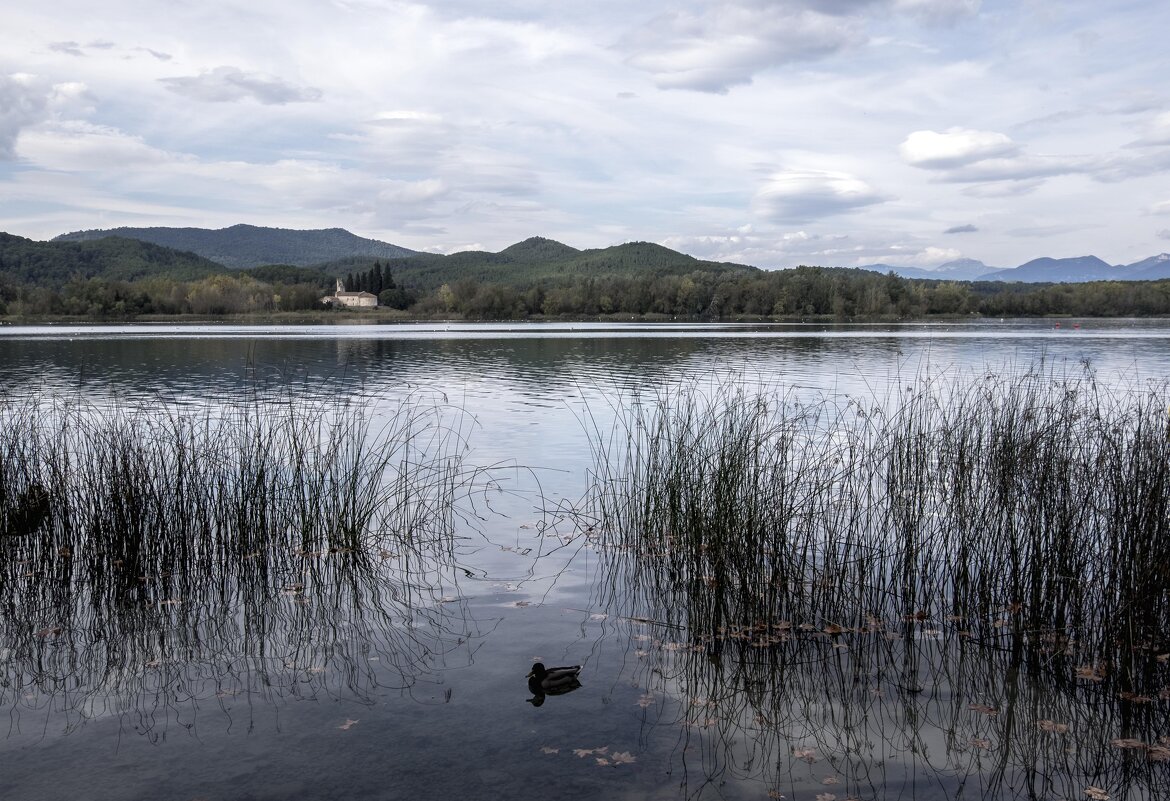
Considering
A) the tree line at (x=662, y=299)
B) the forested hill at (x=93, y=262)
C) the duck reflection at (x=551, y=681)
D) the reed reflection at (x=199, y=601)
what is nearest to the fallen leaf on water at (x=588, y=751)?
the duck reflection at (x=551, y=681)

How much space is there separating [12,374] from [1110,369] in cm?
3377

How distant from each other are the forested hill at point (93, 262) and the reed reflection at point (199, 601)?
418ft

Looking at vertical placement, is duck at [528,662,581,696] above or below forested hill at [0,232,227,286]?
below

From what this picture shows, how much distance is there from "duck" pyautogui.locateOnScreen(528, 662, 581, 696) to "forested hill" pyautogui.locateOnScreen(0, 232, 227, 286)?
13136 cm

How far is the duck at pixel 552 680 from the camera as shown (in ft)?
16.7

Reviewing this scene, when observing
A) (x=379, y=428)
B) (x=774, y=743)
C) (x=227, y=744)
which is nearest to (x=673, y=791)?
(x=774, y=743)

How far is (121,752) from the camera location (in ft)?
14.3

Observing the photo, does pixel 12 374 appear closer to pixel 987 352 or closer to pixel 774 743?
pixel 774 743

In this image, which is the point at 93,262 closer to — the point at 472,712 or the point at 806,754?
the point at 472,712

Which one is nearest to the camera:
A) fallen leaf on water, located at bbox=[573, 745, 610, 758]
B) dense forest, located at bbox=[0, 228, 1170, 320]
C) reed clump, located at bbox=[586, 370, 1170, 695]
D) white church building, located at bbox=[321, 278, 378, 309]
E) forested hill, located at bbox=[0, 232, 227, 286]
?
fallen leaf on water, located at bbox=[573, 745, 610, 758]

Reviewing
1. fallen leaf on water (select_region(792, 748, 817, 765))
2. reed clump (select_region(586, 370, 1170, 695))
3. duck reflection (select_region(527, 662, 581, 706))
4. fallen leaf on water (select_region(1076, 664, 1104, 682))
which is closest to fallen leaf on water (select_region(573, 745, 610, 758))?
duck reflection (select_region(527, 662, 581, 706))

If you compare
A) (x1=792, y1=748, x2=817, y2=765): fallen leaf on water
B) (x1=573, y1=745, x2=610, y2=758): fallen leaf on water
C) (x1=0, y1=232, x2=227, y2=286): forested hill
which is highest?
(x1=0, y1=232, x2=227, y2=286): forested hill

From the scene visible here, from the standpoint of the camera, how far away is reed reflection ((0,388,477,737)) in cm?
509

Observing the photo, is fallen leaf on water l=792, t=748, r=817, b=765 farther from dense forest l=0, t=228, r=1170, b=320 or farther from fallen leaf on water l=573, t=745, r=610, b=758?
dense forest l=0, t=228, r=1170, b=320
